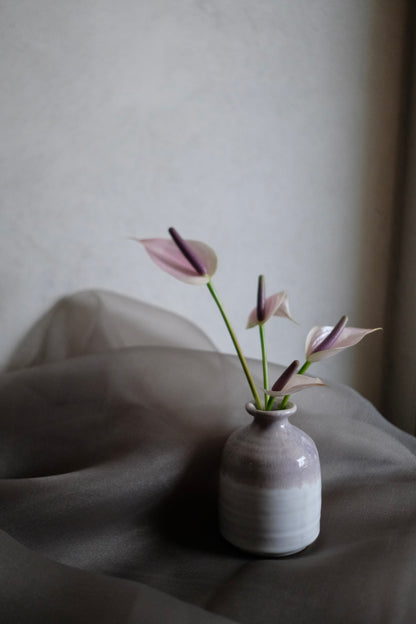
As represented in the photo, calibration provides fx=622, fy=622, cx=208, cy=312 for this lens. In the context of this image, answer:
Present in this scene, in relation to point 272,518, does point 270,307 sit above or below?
above

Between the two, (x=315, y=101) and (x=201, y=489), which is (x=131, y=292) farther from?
(x=315, y=101)

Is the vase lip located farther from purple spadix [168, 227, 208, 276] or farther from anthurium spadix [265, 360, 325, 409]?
purple spadix [168, 227, 208, 276]

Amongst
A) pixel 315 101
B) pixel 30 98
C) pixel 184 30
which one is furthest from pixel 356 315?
pixel 30 98

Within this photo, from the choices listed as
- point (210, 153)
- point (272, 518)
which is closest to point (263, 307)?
point (272, 518)

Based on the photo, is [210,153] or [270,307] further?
[210,153]

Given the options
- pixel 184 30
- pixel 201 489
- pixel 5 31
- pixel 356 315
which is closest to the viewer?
pixel 201 489

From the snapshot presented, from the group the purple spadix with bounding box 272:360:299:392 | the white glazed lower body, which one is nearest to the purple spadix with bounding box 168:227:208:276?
the purple spadix with bounding box 272:360:299:392

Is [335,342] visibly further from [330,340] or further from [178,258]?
[178,258]
